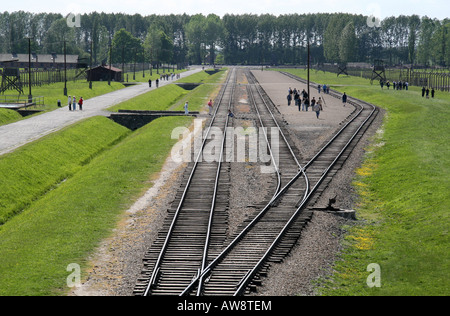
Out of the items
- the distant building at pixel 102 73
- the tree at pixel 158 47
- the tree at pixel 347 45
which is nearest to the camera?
the distant building at pixel 102 73

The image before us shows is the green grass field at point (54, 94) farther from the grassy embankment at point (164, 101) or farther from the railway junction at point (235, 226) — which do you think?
the railway junction at point (235, 226)

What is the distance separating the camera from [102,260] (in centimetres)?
1770

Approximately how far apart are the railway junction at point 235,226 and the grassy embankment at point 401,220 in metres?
0.83

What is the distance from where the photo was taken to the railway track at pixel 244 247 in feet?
51.4

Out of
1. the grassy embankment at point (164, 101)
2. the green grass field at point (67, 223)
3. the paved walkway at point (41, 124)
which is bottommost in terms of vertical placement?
the green grass field at point (67, 223)

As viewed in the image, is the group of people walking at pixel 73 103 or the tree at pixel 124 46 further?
the tree at pixel 124 46

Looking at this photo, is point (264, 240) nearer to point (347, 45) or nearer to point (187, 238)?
point (187, 238)

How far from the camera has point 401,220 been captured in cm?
2258

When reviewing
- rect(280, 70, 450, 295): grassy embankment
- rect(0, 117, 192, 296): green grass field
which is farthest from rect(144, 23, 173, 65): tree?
rect(0, 117, 192, 296): green grass field

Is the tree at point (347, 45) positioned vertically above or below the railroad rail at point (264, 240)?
above

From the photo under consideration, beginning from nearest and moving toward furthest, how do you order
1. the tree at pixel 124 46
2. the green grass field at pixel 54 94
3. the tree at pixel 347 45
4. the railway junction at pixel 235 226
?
1. the railway junction at pixel 235 226
2. the green grass field at pixel 54 94
3. the tree at pixel 124 46
4. the tree at pixel 347 45

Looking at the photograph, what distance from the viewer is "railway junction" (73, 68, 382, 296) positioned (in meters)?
16.0

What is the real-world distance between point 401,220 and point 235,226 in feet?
22.5

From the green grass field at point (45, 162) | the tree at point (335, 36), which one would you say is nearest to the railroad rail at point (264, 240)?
the green grass field at point (45, 162)
